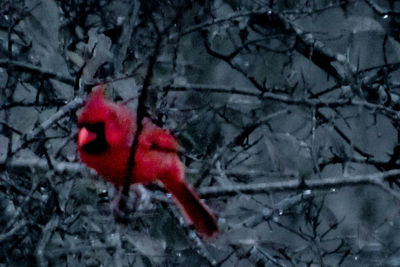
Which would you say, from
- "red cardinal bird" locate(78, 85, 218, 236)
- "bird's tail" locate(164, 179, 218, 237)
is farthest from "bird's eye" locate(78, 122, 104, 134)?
"bird's tail" locate(164, 179, 218, 237)

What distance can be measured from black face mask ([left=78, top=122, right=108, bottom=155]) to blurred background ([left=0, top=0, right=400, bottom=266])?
10 centimetres

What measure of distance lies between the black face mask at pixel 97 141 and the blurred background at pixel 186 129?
10 centimetres

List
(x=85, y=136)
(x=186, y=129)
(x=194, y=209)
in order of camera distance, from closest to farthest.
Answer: (x=85, y=136), (x=194, y=209), (x=186, y=129)

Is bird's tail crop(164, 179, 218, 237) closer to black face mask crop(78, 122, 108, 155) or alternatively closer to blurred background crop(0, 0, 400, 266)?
blurred background crop(0, 0, 400, 266)

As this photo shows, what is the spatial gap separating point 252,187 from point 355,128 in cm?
222

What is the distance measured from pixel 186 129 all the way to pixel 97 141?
989mm

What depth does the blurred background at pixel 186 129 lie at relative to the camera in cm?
197

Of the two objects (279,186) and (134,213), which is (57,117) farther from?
(279,186)

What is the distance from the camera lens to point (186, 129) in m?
2.67

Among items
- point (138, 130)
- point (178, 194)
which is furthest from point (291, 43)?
point (138, 130)

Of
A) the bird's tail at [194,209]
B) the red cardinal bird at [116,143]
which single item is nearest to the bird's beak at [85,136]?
the red cardinal bird at [116,143]

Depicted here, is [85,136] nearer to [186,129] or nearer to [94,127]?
[94,127]

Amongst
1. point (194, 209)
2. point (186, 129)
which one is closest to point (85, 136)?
point (194, 209)

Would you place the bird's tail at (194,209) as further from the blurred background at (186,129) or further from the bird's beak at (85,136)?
the bird's beak at (85,136)
